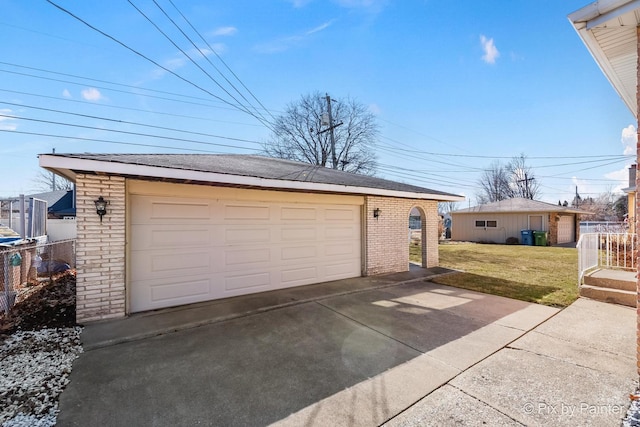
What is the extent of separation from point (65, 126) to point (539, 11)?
17.9 m

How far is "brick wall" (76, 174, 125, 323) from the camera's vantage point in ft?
14.8

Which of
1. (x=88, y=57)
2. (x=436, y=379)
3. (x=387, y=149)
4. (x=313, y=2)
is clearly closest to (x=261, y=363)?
(x=436, y=379)

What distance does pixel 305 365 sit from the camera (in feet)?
10.8

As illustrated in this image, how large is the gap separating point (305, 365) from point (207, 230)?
3.62 metres

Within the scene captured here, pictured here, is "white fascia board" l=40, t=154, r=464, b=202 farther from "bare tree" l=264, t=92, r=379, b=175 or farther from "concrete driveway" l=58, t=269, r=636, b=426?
"bare tree" l=264, t=92, r=379, b=175

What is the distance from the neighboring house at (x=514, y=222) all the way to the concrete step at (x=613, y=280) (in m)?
15.0

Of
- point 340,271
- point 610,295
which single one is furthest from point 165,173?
point 610,295

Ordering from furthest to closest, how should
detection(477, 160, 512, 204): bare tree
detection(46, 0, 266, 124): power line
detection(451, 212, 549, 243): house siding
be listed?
detection(477, 160, 512, 204): bare tree
detection(451, 212, 549, 243): house siding
detection(46, 0, 266, 124): power line

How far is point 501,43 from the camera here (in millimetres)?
10547

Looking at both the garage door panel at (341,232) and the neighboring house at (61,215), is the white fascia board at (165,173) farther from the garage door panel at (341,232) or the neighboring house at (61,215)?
the neighboring house at (61,215)

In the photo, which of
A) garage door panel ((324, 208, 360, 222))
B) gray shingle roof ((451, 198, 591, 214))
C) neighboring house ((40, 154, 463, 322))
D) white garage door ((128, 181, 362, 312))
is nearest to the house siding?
gray shingle roof ((451, 198, 591, 214))

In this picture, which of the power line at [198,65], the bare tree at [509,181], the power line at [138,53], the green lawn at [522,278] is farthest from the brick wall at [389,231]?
the bare tree at [509,181]

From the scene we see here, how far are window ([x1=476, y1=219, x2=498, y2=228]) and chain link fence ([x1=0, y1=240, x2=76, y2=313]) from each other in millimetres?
24386

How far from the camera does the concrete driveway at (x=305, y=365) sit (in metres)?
2.48
